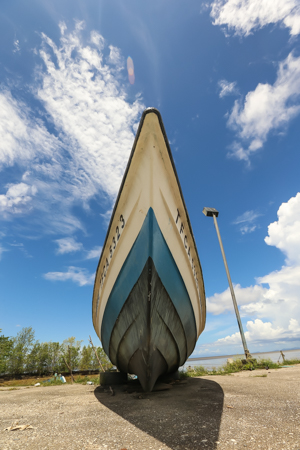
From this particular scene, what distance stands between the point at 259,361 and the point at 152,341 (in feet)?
30.7

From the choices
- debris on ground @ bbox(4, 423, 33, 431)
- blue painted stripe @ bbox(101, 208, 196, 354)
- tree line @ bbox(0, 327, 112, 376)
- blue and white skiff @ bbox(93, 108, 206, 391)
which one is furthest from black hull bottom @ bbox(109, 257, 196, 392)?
tree line @ bbox(0, 327, 112, 376)

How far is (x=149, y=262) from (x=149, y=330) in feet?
4.71

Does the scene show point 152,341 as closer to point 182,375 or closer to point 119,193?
point 119,193

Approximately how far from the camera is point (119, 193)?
13.5 feet

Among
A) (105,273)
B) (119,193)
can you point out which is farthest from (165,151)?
(105,273)

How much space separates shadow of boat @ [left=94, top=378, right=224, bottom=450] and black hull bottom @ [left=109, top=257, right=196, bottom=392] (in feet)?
1.86

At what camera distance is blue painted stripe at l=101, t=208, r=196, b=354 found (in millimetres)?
3848

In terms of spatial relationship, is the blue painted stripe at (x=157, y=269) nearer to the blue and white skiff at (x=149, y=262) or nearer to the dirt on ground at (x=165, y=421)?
the blue and white skiff at (x=149, y=262)

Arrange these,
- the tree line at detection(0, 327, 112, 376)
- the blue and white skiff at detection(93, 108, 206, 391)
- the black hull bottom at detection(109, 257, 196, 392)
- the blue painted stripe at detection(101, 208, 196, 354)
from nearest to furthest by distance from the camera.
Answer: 1. the blue and white skiff at detection(93, 108, 206, 391)
2. the blue painted stripe at detection(101, 208, 196, 354)
3. the black hull bottom at detection(109, 257, 196, 392)
4. the tree line at detection(0, 327, 112, 376)

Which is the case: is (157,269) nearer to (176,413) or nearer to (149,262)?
(149,262)

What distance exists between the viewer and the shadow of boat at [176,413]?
2.29 metres

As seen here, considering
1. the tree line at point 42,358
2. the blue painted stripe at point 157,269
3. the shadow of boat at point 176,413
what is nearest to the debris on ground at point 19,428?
the shadow of boat at point 176,413

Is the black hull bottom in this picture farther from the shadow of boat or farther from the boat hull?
the shadow of boat

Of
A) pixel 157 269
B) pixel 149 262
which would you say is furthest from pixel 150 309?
pixel 149 262
